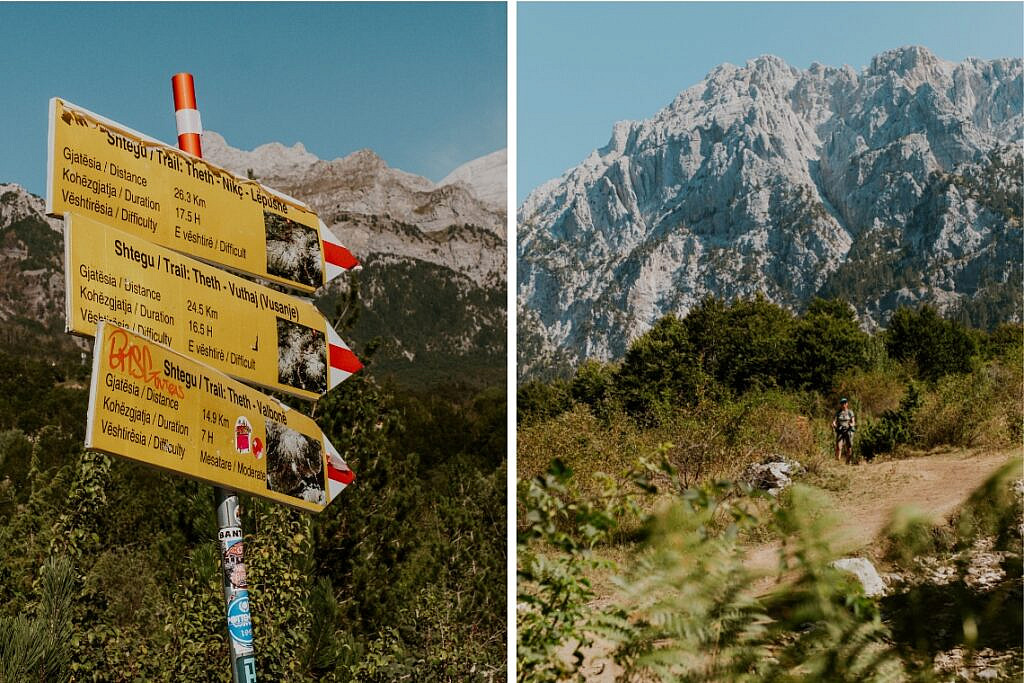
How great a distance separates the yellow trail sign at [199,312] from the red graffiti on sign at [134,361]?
0.14ft

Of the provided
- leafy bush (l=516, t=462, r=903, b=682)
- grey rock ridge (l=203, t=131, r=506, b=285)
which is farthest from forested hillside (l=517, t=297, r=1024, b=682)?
grey rock ridge (l=203, t=131, r=506, b=285)

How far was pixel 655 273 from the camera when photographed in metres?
5.60

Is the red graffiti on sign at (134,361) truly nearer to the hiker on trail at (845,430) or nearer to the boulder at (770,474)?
the boulder at (770,474)

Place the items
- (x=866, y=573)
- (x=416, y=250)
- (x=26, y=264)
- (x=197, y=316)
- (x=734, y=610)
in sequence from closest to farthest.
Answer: (x=734, y=610) < (x=197, y=316) < (x=866, y=573) < (x=26, y=264) < (x=416, y=250)

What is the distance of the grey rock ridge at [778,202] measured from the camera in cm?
489

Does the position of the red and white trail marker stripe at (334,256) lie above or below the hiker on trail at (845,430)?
above

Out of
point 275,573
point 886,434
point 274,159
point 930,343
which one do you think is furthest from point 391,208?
point 275,573

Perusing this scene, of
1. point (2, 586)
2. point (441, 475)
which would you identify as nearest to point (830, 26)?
point (2, 586)

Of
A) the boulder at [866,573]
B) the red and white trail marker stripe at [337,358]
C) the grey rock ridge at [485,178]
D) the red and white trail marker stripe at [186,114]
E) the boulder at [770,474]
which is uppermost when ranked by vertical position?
the grey rock ridge at [485,178]

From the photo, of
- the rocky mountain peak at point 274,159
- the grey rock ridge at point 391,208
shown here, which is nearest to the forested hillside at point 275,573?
the rocky mountain peak at point 274,159

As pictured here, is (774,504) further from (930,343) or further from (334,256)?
(930,343)

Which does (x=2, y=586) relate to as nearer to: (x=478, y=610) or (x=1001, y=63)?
(x=478, y=610)

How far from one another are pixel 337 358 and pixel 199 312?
1.07ft

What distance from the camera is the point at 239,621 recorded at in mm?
1452
